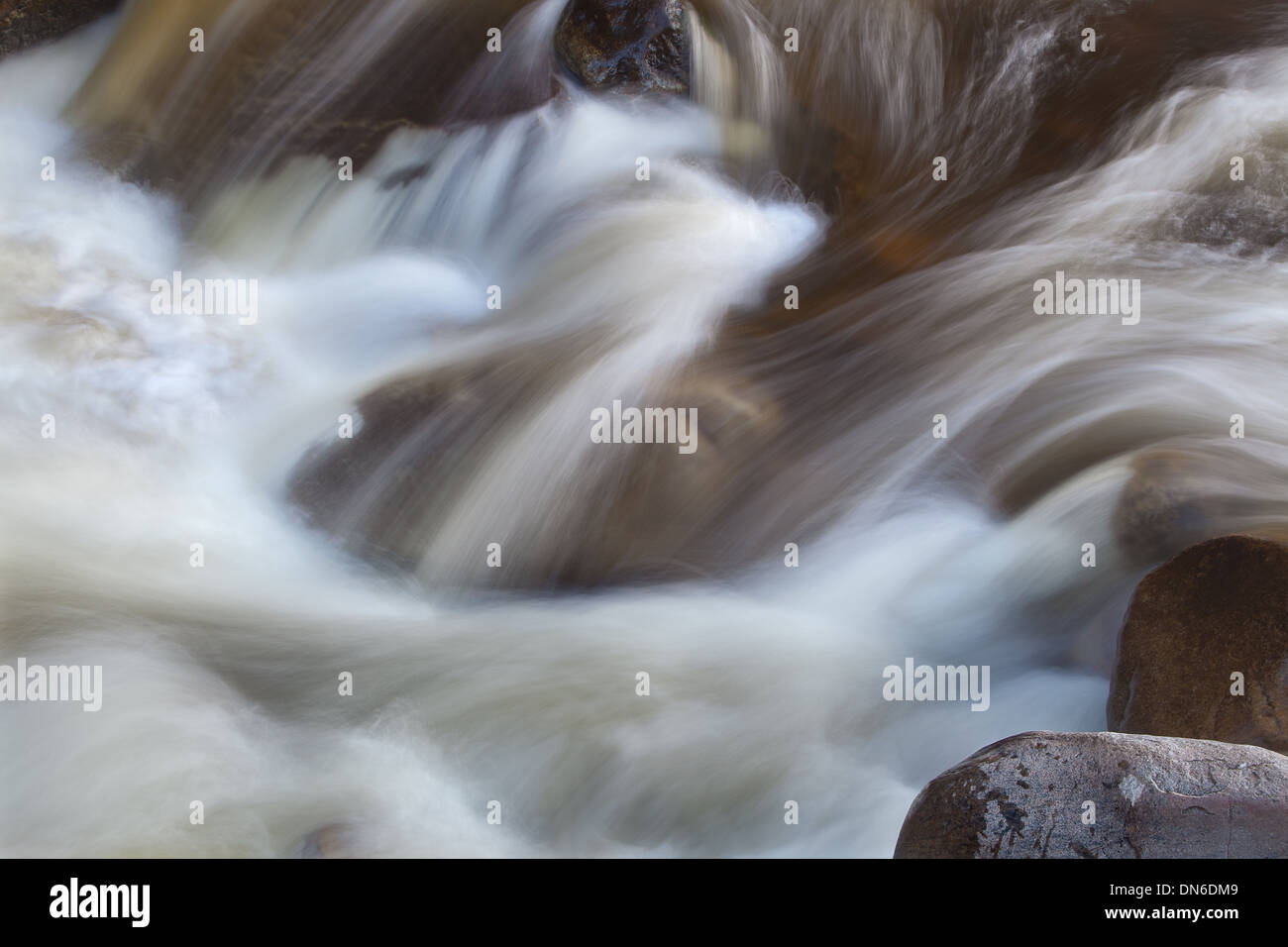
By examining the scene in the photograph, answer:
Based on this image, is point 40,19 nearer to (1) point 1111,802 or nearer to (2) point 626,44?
(2) point 626,44

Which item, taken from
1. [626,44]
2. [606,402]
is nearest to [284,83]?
[626,44]

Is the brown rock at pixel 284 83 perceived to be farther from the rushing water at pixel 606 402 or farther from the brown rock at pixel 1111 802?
the brown rock at pixel 1111 802

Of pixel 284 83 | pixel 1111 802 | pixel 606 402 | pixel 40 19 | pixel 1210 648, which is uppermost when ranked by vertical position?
pixel 40 19

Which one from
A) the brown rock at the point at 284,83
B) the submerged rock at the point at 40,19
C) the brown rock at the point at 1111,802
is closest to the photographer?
the brown rock at the point at 1111,802

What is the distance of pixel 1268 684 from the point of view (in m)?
4.02

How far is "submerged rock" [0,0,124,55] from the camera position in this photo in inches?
293

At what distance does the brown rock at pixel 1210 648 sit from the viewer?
13.2ft

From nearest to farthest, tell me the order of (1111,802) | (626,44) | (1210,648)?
1. (1111,802)
2. (1210,648)
3. (626,44)

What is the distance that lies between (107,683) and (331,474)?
1.26 m

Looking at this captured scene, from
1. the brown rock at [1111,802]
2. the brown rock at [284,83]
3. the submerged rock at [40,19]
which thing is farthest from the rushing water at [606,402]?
the brown rock at [1111,802]

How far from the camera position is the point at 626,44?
6.82 m

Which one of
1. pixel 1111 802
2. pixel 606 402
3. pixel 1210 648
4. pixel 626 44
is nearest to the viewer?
pixel 1111 802

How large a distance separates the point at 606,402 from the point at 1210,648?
2.64 metres

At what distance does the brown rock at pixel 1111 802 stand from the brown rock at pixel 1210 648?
68 cm
